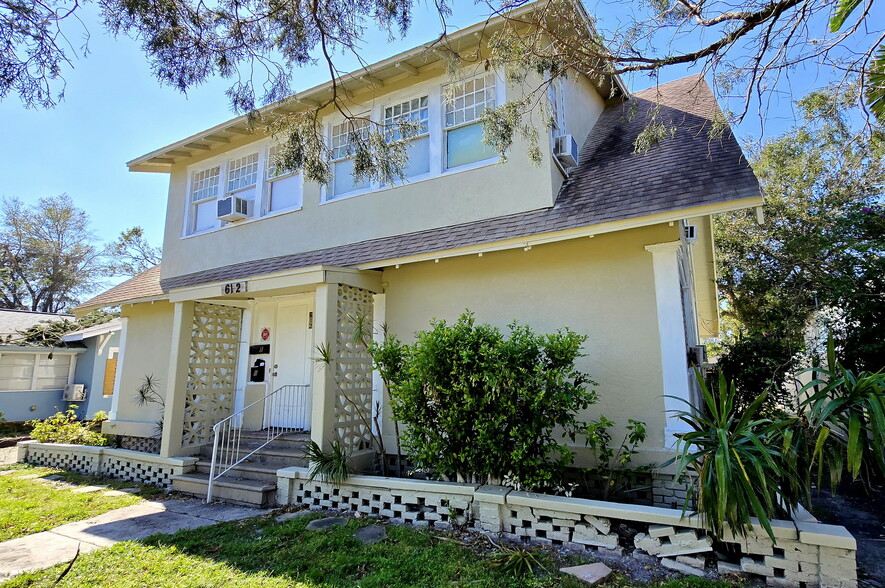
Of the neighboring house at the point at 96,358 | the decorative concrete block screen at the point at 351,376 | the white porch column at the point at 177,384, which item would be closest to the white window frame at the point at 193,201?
the white porch column at the point at 177,384

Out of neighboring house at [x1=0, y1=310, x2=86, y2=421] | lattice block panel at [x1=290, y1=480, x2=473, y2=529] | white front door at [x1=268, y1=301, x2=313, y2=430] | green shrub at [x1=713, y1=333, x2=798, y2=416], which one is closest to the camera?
lattice block panel at [x1=290, y1=480, x2=473, y2=529]

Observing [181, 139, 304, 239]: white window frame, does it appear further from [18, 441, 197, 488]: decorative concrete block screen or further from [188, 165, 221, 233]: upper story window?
[18, 441, 197, 488]: decorative concrete block screen

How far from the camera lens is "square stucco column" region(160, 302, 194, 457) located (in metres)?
7.89

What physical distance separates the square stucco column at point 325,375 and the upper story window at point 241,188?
3.17m

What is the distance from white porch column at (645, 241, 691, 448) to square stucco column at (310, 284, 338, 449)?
14.1 feet

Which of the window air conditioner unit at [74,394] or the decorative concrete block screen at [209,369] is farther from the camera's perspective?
the window air conditioner unit at [74,394]

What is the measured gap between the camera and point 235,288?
296 inches

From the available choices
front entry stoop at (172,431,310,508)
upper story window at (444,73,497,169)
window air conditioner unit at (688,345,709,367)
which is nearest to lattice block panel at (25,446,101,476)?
front entry stoop at (172,431,310,508)

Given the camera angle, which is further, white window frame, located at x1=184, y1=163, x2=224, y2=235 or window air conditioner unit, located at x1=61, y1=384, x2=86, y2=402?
window air conditioner unit, located at x1=61, y1=384, x2=86, y2=402

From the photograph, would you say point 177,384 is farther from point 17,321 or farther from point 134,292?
point 17,321

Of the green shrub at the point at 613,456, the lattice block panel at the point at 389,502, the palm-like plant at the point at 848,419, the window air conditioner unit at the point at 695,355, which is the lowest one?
the lattice block panel at the point at 389,502

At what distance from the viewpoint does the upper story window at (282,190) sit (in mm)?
9204

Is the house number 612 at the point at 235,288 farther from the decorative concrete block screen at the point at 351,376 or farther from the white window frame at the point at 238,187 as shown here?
the white window frame at the point at 238,187

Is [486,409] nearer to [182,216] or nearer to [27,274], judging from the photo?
[182,216]
